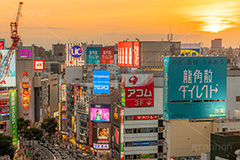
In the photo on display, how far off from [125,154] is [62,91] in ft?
162

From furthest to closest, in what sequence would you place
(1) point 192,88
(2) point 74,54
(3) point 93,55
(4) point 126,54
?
(2) point 74,54, (3) point 93,55, (4) point 126,54, (1) point 192,88

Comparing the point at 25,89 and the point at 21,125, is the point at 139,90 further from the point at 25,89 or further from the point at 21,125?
the point at 25,89

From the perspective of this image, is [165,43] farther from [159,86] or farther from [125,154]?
[125,154]

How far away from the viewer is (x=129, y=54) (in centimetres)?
5878

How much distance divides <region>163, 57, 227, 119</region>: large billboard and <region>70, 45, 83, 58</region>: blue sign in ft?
202

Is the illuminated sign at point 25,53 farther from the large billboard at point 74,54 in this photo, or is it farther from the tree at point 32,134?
the tree at point 32,134

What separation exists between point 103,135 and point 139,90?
22226 mm

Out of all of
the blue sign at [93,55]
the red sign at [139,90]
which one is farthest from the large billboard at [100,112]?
the blue sign at [93,55]

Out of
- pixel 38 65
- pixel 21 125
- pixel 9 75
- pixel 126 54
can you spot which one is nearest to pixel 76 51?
pixel 38 65

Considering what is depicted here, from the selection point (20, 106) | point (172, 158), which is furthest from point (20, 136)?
point (172, 158)

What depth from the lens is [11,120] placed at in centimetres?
6975

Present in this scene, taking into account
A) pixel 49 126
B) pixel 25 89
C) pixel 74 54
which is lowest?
pixel 49 126

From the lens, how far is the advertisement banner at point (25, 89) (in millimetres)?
92938

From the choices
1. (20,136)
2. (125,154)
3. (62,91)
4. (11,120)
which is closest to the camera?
(125,154)
